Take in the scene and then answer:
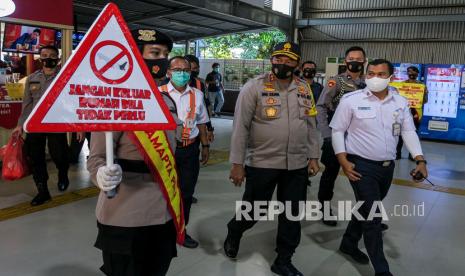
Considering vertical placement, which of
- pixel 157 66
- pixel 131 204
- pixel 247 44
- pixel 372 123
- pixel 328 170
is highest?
pixel 247 44

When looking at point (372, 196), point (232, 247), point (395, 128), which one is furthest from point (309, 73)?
point (232, 247)

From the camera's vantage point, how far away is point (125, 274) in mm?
1621

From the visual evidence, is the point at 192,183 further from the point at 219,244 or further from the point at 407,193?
the point at 407,193

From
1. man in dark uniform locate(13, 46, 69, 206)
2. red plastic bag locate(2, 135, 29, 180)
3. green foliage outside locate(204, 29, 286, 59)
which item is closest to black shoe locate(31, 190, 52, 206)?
man in dark uniform locate(13, 46, 69, 206)

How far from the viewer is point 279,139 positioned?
2.58 m

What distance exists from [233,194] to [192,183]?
1.64m

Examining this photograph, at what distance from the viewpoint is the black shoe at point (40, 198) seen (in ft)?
12.9

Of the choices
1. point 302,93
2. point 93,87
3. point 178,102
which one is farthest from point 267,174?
point 93,87

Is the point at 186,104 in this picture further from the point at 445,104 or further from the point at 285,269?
the point at 445,104

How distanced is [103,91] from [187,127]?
189 cm

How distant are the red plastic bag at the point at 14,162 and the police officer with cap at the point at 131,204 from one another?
209 centimetres

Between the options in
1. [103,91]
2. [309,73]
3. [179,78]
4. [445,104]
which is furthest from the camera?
[445,104]

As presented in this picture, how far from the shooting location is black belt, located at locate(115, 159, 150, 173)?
61.9 inches

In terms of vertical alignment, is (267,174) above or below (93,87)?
below
